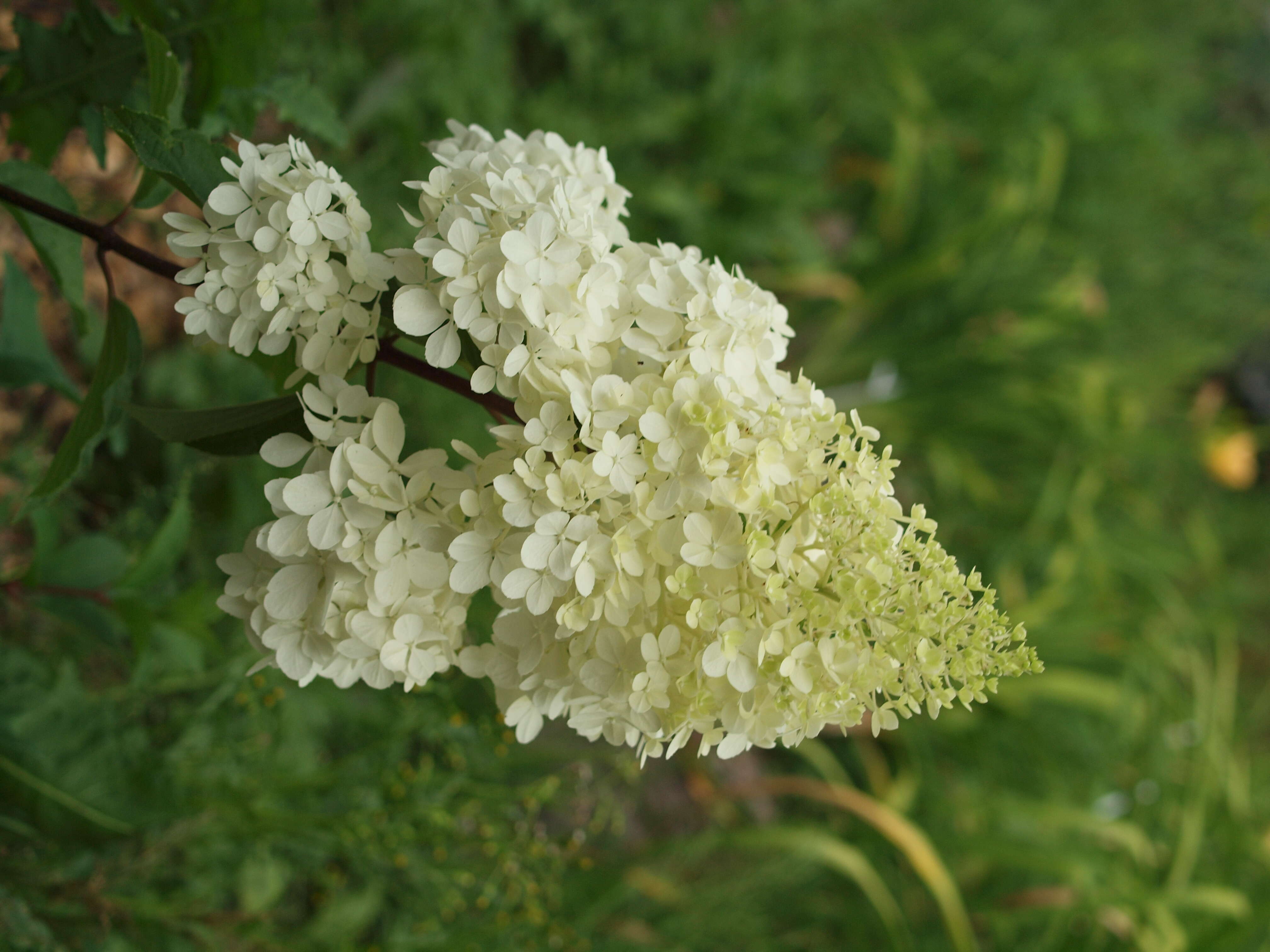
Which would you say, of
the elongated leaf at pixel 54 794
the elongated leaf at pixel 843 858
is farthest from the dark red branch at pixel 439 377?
the elongated leaf at pixel 843 858

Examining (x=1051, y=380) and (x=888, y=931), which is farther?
(x=1051, y=380)

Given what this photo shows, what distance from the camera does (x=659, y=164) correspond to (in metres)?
1.38

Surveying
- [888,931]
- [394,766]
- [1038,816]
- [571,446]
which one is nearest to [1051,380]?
[1038,816]

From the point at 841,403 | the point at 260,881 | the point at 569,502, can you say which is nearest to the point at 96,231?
the point at 569,502

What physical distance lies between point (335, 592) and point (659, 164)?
3.89ft

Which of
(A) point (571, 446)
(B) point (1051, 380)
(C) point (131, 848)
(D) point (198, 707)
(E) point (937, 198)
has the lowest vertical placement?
(C) point (131, 848)

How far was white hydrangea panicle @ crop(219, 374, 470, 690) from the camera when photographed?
1.07 ft

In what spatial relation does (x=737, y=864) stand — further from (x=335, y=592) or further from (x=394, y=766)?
(x=335, y=592)

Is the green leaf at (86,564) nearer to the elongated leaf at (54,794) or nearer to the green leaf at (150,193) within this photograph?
the elongated leaf at (54,794)

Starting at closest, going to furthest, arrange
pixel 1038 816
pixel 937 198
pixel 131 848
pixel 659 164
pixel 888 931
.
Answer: pixel 131 848 < pixel 888 931 < pixel 1038 816 < pixel 659 164 < pixel 937 198

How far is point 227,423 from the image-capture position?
361 mm

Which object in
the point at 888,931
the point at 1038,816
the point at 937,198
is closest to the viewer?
the point at 888,931

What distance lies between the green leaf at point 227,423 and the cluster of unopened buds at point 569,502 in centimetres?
2

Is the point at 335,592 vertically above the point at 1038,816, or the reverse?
the point at 1038,816
